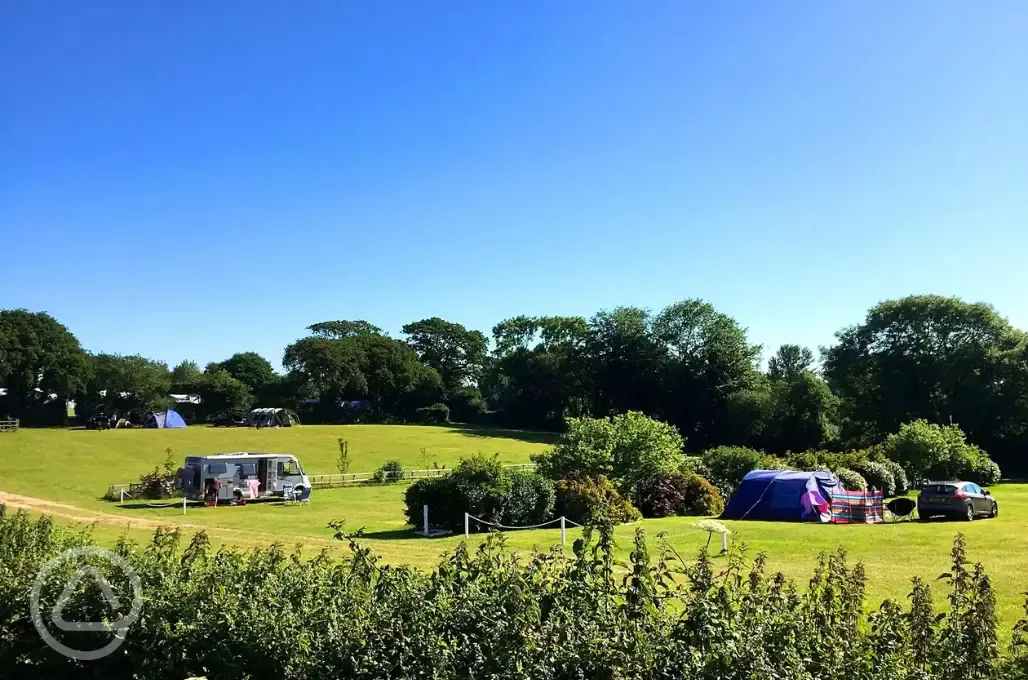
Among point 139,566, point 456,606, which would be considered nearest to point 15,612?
point 139,566

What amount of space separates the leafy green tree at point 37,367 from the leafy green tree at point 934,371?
7019 centimetres

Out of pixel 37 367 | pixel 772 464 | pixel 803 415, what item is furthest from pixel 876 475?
pixel 37 367

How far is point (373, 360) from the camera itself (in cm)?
9450

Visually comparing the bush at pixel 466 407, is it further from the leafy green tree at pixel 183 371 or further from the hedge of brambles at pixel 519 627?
the hedge of brambles at pixel 519 627

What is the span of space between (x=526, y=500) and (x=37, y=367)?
2718 inches

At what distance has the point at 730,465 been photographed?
1219 inches

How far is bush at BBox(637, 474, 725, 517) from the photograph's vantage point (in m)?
25.3

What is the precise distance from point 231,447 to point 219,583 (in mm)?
54001

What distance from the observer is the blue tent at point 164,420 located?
7369 cm

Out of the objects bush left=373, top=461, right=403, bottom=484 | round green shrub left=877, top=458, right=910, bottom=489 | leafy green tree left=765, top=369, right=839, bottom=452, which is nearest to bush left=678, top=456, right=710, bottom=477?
round green shrub left=877, top=458, right=910, bottom=489

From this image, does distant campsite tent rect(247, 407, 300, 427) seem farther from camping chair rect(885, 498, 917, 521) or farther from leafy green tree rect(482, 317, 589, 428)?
camping chair rect(885, 498, 917, 521)

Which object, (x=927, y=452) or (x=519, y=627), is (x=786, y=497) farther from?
(x=519, y=627)

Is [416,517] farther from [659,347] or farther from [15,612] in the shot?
[659,347]

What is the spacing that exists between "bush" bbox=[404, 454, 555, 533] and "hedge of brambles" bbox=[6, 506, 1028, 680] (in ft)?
47.3
